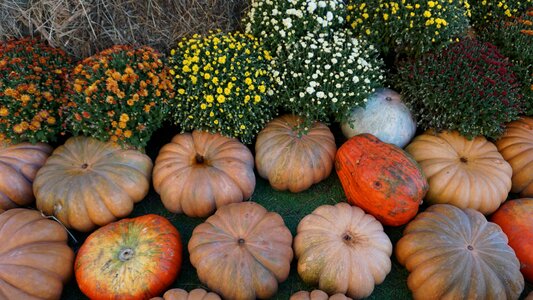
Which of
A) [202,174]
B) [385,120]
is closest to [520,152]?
[385,120]

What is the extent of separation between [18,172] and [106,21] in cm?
144

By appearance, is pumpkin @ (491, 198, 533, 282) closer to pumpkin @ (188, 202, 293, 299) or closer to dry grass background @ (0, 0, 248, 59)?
pumpkin @ (188, 202, 293, 299)

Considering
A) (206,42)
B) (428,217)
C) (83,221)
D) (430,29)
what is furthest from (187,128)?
(430,29)

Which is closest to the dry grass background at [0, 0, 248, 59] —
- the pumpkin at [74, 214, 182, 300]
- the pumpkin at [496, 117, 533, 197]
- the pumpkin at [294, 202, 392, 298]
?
the pumpkin at [74, 214, 182, 300]

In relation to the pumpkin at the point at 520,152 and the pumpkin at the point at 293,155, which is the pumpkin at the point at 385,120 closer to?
the pumpkin at the point at 293,155

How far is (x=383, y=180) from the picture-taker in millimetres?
2973

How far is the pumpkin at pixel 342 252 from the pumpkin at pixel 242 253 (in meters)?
0.15

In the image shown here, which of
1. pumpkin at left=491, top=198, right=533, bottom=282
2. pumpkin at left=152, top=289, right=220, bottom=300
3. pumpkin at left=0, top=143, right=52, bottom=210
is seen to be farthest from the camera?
pumpkin at left=0, top=143, right=52, bottom=210

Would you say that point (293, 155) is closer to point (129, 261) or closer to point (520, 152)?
point (129, 261)

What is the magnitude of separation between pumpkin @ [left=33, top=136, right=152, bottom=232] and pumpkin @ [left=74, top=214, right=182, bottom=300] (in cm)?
25

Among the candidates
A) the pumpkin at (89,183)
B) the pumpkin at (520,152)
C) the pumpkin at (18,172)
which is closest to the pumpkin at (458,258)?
the pumpkin at (520,152)

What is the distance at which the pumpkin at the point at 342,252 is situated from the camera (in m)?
2.68

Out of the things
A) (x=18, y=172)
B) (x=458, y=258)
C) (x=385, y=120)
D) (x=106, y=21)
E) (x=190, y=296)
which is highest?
(x=106, y=21)

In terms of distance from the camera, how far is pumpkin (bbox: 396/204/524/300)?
2611mm
